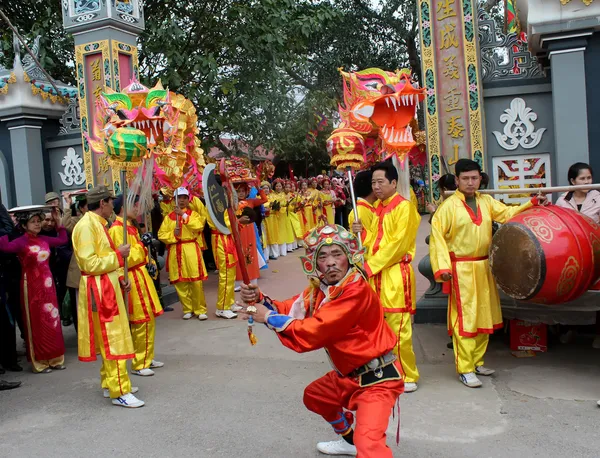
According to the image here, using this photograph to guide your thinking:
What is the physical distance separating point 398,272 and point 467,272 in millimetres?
536

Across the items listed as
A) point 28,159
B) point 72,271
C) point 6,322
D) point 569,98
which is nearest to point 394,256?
point 569,98

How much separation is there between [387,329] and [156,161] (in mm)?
4433

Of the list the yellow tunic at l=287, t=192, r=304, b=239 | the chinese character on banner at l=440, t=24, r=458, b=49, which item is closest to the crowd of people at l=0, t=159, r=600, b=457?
Result: the chinese character on banner at l=440, t=24, r=458, b=49

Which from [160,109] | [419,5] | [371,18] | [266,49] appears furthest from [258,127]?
[371,18]

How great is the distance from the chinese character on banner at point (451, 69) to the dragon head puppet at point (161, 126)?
3021 millimetres

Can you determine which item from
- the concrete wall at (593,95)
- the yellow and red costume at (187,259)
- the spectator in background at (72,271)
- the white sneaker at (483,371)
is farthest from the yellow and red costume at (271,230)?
the white sneaker at (483,371)

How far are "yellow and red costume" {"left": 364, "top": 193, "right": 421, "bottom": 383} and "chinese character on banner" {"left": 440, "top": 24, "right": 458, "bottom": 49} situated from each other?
247 cm

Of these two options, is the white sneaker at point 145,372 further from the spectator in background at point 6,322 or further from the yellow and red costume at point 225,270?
the yellow and red costume at point 225,270

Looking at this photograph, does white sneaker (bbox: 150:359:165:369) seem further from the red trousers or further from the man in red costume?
the man in red costume

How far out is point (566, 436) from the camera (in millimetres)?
3348

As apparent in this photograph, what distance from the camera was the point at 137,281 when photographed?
4.67 m

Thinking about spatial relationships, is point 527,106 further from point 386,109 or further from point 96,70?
point 96,70

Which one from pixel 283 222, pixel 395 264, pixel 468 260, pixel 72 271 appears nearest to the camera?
pixel 395 264

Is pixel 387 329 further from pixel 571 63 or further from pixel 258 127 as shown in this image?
pixel 258 127
